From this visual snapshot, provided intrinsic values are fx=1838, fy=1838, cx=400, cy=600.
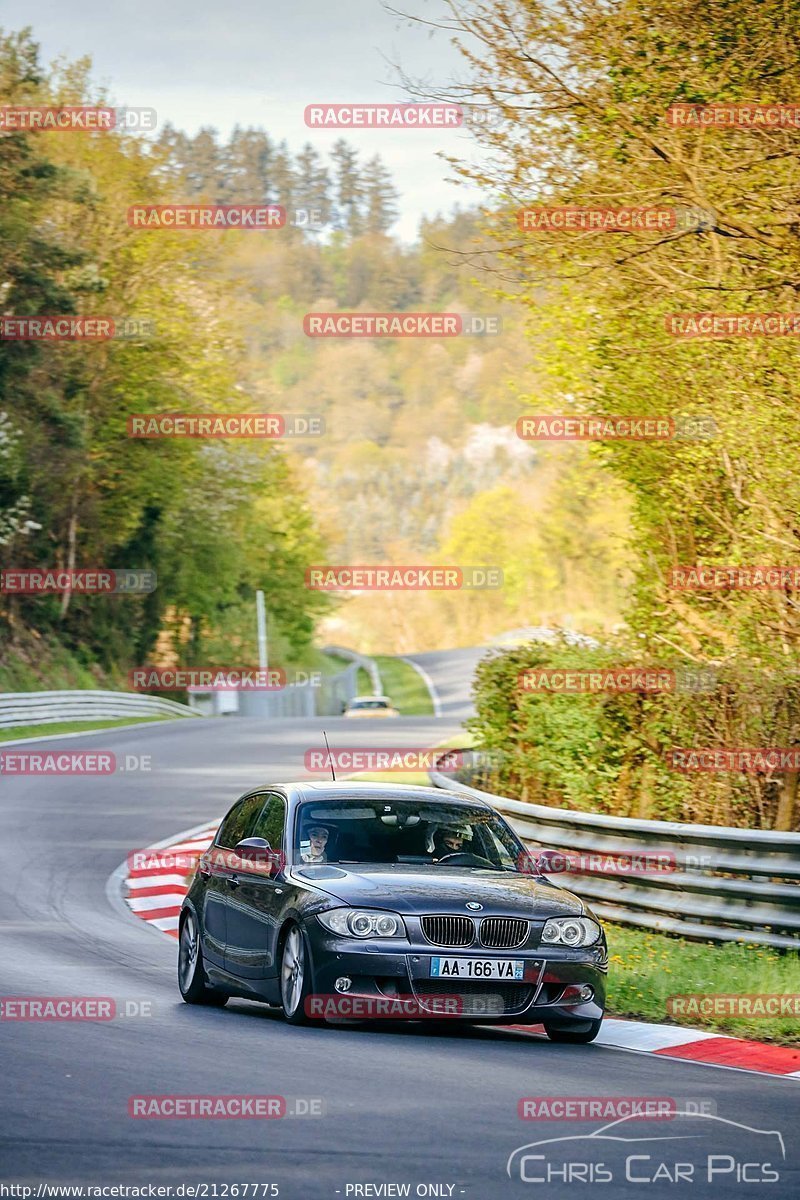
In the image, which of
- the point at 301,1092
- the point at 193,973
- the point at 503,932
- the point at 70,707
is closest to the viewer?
the point at 301,1092

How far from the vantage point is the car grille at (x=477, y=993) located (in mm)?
9578

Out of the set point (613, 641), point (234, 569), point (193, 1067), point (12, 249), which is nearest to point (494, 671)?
point (613, 641)

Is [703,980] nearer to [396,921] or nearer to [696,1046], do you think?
[696,1046]

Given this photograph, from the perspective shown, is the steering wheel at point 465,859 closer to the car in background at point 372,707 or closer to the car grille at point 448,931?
the car grille at point 448,931

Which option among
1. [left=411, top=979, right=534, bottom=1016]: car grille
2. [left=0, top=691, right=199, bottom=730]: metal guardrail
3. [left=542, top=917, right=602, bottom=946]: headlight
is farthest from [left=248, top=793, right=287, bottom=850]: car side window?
[left=0, top=691, right=199, bottom=730]: metal guardrail

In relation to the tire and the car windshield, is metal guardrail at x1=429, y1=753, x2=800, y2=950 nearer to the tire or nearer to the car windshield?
the car windshield

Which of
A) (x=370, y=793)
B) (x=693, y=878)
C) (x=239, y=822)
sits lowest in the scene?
(x=693, y=878)

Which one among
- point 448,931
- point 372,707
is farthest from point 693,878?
point 372,707

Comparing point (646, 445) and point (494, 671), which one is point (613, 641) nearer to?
point (494, 671)

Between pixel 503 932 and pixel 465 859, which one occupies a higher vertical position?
pixel 465 859

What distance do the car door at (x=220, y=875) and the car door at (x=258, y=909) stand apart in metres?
0.13

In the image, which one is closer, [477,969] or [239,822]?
[477,969]

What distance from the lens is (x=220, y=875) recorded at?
37.8ft

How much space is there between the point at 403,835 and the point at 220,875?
4.66 feet
